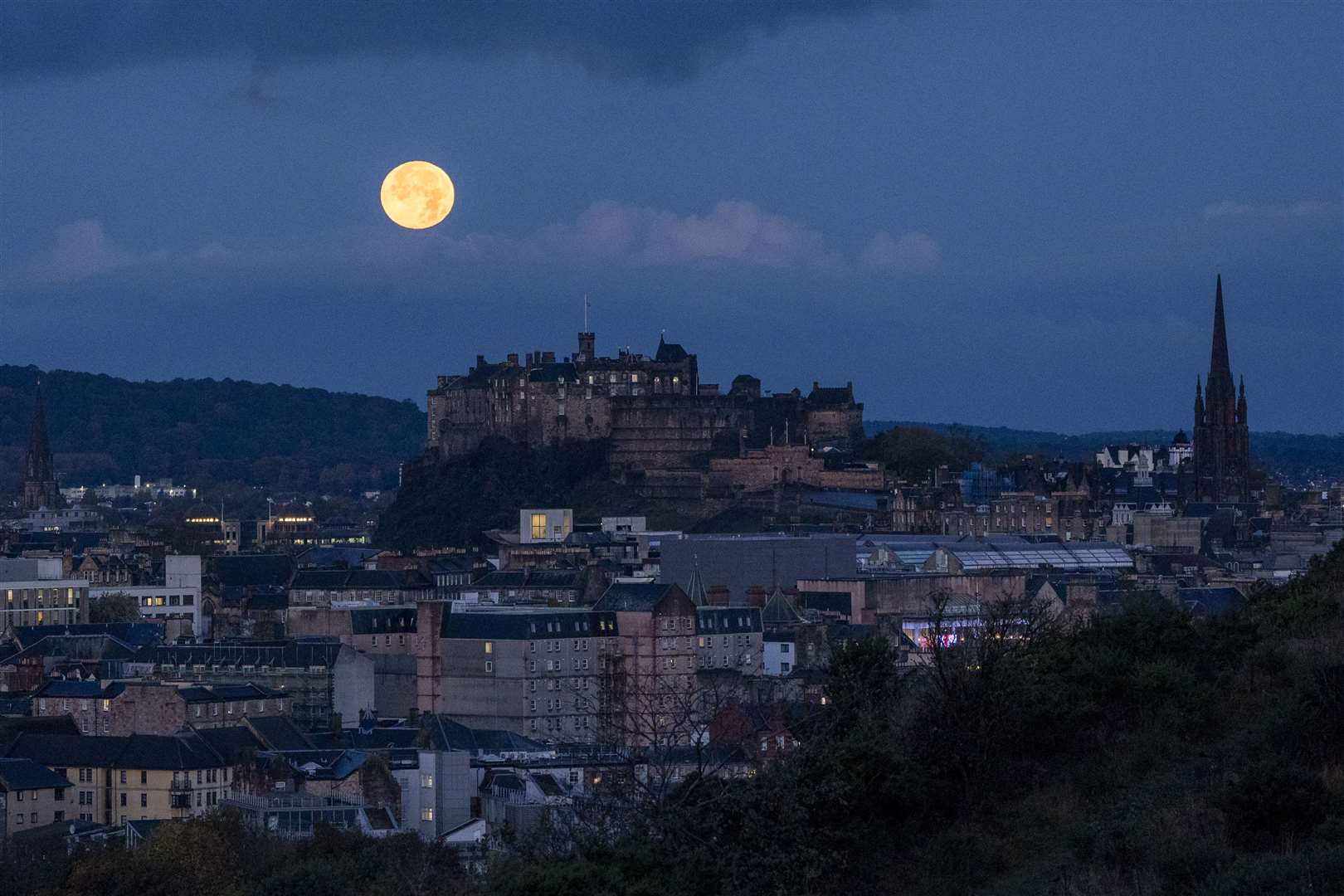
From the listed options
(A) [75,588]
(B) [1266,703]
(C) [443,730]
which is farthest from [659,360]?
(B) [1266,703]

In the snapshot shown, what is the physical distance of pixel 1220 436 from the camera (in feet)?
510

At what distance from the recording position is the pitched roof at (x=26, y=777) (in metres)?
52.1

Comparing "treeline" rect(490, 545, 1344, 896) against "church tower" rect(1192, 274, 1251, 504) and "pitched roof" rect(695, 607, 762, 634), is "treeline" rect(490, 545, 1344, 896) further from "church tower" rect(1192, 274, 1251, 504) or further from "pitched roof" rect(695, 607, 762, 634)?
"church tower" rect(1192, 274, 1251, 504)

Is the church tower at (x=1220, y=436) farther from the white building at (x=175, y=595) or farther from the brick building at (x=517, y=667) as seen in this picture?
the brick building at (x=517, y=667)

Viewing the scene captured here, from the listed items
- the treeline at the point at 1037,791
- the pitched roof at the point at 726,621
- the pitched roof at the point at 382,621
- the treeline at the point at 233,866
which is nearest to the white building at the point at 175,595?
the pitched roof at the point at 382,621

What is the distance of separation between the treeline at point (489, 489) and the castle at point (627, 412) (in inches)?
42.9

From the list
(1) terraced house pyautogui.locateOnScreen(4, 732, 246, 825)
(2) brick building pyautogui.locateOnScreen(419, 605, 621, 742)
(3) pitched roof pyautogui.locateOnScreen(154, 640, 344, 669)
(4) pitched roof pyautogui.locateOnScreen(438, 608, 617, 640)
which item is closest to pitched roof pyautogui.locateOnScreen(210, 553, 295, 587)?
(3) pitched roof pyautogui.locateOnScreen(154, 640, 344, 669)

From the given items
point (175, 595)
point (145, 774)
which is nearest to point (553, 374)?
point (175, 595)

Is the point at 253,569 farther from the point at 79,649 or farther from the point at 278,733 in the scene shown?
the point at 278,733

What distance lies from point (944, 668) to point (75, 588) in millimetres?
71078

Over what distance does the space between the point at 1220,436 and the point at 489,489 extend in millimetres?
46753

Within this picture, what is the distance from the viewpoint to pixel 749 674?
69.6m

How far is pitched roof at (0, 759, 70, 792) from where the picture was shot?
171 ft

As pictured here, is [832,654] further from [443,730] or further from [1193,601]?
[1193,601]
